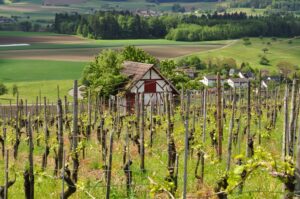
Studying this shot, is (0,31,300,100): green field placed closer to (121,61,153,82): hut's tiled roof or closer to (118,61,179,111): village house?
(121,61,153,82): hut's tiled roof

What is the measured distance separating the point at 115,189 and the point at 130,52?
42997 millimetres

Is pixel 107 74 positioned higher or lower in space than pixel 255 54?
higher

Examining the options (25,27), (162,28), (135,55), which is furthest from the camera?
(25,27)

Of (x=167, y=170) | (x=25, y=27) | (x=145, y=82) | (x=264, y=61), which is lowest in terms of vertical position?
(x=264, y=61)

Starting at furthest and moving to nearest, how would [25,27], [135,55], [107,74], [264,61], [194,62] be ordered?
[25,27] < [264,61] < [194,62] < [135,55] < [107,74]

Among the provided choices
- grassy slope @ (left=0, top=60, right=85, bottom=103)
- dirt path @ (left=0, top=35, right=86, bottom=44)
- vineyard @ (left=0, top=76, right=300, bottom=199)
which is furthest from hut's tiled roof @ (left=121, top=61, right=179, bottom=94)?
dirt path @ (left=0, top=35, right=86, bottom=44)

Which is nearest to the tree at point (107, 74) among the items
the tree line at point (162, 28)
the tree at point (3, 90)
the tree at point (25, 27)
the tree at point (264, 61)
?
the tree at point (3, 90)

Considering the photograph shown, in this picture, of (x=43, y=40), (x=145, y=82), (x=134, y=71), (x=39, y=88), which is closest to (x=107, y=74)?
(x=134, y=71)

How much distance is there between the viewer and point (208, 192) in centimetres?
1334

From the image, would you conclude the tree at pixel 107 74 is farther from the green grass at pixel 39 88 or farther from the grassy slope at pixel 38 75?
the green grass at pixel 39 88

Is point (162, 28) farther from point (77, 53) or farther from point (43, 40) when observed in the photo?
point (77, 53)

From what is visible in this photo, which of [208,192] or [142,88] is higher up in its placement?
[208,192]

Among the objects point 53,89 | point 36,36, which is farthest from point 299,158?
point 36,36

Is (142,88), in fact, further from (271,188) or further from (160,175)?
(271,188)
